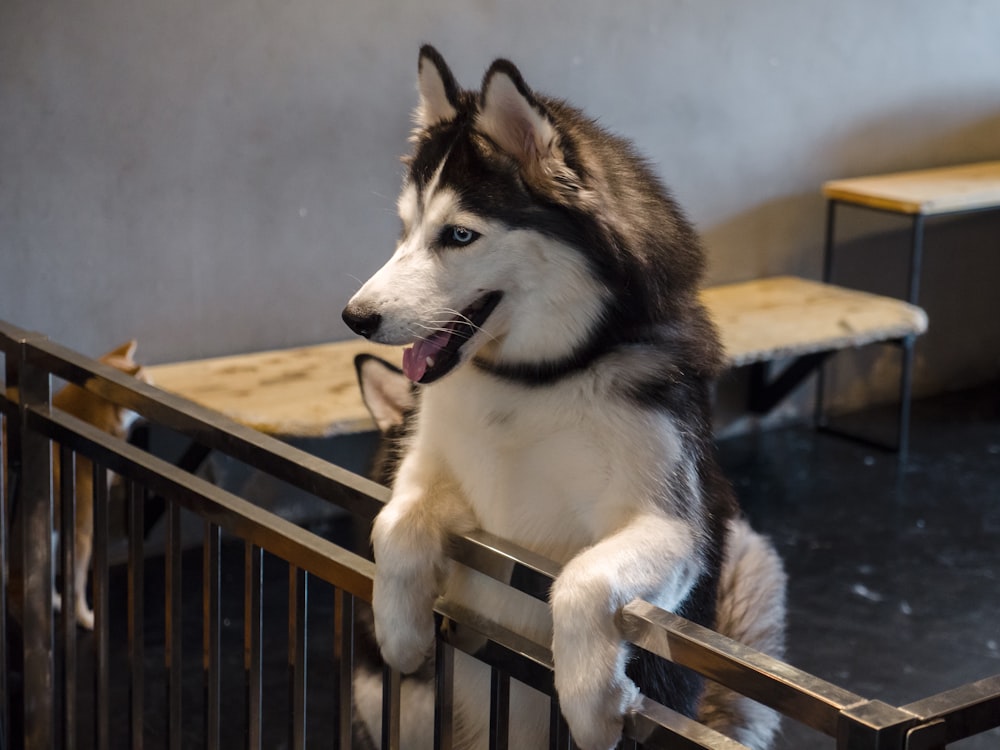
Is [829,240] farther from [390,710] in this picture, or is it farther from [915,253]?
[390,710]

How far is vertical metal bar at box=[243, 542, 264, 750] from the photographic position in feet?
3.98

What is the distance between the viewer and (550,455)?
1.33m

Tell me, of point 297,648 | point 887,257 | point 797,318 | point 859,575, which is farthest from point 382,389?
point 887,257

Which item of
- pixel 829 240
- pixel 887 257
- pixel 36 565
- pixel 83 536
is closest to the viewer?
pixel 36 565

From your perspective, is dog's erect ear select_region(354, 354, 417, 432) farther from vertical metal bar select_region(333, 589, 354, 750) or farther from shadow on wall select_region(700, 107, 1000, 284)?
shadow on wall select_region(700, 107, 1000, 284)

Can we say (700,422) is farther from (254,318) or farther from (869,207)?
(869,207)

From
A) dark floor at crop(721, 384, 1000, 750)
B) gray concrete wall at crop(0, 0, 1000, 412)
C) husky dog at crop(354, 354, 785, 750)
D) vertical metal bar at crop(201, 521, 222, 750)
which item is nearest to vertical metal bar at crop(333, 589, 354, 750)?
vertical metal bar at crop(201, 521, 222, 750)

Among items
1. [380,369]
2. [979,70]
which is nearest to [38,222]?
[380,369]

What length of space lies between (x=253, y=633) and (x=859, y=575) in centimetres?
228

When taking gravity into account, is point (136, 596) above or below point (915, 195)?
below

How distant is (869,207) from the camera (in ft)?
13.2

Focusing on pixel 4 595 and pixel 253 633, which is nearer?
pixel 253 633

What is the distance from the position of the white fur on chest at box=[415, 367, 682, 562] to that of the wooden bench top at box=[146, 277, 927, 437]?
140 cm

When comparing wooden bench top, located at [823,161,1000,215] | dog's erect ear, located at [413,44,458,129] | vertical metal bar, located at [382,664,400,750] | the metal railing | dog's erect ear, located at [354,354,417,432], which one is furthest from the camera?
wooden bench top, located at [823,161,1000,215]
